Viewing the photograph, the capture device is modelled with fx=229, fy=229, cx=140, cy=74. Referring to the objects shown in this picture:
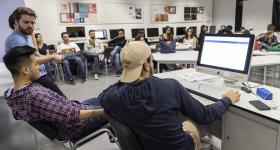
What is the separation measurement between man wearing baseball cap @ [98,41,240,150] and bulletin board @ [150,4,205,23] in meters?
7.34

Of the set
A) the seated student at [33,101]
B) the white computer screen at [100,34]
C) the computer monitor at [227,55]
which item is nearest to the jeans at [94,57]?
the white computer screen at [100,34]

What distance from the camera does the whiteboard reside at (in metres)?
7.18

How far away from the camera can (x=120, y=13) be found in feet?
24.6

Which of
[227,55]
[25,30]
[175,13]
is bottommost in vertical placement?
[227,55]

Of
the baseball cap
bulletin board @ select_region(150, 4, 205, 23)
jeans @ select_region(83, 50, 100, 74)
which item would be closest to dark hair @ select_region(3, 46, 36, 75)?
the baseball cap

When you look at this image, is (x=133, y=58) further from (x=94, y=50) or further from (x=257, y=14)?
(x=257, y=14)

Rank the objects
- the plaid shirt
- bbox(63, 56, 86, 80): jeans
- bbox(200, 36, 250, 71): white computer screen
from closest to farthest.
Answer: the plaid shirt, bbox(200, 36, 250, 71): white computer screen, bbox(63, 56, 86, 80): jeans

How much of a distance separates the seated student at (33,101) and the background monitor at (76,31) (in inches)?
207

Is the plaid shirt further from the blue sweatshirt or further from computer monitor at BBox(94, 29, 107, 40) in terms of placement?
computer monitor at BBox(94, 29, 107, 40)

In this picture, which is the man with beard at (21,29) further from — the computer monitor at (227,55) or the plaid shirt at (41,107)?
the computer monitor at (227,55)

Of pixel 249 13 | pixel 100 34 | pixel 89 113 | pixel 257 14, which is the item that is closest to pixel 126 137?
pixel 89 113

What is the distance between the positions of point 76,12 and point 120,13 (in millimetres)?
1464

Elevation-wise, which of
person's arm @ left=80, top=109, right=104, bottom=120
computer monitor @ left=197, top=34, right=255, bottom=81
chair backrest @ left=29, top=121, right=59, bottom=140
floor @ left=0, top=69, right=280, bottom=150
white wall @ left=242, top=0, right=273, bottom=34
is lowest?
floor @ left=0, top=69, right=280, bottom=150

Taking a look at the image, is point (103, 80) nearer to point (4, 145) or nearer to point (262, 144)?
point (4, 145)
